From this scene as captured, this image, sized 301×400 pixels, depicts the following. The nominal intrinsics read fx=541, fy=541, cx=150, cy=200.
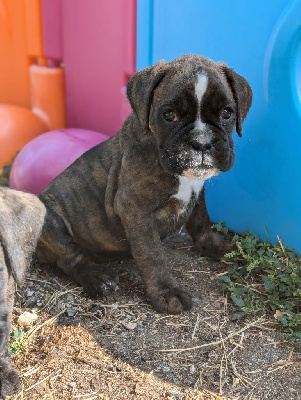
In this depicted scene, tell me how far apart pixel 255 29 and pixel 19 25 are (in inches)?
130

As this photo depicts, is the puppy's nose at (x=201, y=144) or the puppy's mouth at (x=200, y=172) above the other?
the puppy's nose at (x=201, y=144)

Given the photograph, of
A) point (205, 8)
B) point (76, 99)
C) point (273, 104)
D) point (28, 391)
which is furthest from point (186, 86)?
point (76, 99)

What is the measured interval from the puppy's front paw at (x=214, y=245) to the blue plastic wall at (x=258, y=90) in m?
0.29

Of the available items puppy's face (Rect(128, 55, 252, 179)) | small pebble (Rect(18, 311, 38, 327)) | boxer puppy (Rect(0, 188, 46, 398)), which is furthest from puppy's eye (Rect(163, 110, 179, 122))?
small pebble (Rect(18, 311, 38, 327))

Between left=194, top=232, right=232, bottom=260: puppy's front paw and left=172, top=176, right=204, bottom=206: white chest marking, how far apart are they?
2.12 feet

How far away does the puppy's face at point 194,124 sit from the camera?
3.12 metres

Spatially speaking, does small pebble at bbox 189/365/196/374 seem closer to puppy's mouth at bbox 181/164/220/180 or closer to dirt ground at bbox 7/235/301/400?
dirt ground at bbox 7/235/301/400

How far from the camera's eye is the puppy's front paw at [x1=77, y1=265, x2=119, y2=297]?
149 inches

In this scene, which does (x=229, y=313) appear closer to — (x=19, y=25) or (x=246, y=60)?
(x=246, y=60)

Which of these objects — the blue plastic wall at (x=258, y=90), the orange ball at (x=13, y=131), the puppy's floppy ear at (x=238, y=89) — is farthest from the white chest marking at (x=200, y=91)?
the orange ball at (x=13, y=131)

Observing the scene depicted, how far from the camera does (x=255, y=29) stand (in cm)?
395

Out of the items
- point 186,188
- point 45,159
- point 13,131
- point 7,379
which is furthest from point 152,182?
point 13,131

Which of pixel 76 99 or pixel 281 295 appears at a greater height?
pixel 76 99

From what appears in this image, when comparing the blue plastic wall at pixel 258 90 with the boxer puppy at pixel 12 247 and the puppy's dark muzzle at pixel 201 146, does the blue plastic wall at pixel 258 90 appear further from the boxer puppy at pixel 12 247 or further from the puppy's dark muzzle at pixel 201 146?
the boxer puppy at pixel 12 247
